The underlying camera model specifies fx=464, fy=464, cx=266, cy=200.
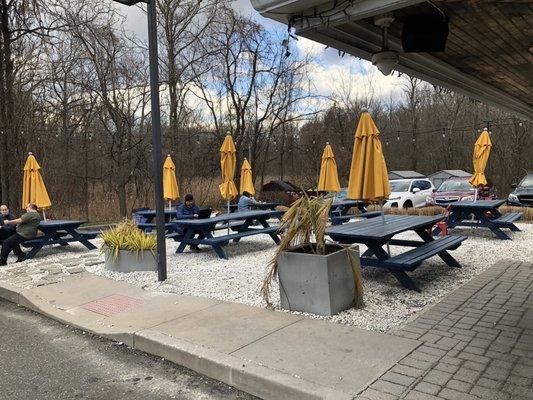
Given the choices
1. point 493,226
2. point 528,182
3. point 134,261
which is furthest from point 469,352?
point 528,182

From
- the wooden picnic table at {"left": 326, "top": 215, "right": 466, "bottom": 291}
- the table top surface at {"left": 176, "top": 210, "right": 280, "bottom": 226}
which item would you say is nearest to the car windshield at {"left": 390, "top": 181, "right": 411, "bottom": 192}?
Result: the table top surface at {"left": 176, "top": 210, "right": 280, "bottom": 226}

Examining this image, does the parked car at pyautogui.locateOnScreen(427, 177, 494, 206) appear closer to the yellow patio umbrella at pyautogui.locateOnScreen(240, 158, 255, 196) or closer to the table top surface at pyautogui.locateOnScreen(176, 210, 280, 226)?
the yellow patio umbrella at pyautogui.locateOnScreen(240, 158, 255, 196)

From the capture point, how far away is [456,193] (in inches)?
729

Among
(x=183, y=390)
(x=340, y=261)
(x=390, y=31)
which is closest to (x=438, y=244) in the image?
(x=340, y=261)

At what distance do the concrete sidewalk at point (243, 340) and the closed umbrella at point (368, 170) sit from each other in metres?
2.09

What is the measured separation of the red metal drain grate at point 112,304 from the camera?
18.8ft

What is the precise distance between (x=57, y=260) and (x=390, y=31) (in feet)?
25.7

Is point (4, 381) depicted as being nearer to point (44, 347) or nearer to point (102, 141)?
point (44, 347)

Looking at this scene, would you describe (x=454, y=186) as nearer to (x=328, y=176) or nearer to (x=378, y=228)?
(x=328, y=176)

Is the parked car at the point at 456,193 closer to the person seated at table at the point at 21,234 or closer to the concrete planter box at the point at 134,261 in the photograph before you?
the concrete planter box at the point at 134,261

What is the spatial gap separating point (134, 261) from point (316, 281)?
3.82 m

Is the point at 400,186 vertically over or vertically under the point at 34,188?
under

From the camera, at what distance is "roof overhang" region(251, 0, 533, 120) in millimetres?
3105

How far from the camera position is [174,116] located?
23016mm
